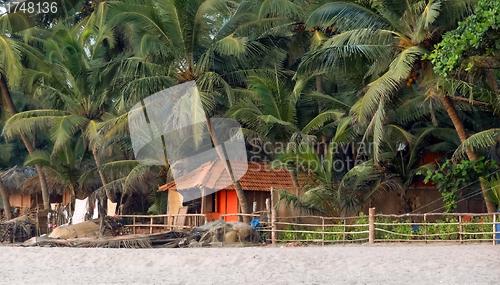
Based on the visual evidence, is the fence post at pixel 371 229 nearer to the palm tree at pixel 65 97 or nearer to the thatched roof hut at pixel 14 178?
the palm tree at pixel 65 97

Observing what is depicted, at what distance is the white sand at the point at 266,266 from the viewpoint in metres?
9.38

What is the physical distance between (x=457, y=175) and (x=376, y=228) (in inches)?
96.6

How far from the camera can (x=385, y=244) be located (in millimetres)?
13000

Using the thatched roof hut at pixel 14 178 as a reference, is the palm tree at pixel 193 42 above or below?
above

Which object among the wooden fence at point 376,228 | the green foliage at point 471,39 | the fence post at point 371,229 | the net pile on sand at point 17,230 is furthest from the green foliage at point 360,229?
the net pile on sand at point 17,230

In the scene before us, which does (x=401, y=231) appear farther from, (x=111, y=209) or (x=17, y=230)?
(x=17, y=230)

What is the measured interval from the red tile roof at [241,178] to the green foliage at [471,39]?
286 inches

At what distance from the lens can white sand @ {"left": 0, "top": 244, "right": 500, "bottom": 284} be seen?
9375 mm

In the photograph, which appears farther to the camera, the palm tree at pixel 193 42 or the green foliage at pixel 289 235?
the palm tree at pixel 193 42

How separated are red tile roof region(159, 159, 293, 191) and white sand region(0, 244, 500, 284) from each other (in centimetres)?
353

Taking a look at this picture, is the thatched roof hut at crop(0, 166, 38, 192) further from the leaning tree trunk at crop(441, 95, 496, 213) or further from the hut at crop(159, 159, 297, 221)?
the leaning tree trunk at crop(441, 95, 496, 213)

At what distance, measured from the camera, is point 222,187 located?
54.5 feet

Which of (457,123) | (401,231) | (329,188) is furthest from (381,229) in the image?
(457,123)

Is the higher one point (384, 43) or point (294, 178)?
point (384, 43)
